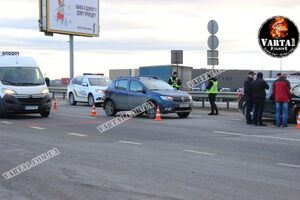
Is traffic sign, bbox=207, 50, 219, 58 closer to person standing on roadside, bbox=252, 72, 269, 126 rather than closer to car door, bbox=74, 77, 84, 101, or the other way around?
person standing on roadside, bbox=252, 72, 269, 126

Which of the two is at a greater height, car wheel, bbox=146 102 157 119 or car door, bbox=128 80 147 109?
car door, bbox=128 80 147 109

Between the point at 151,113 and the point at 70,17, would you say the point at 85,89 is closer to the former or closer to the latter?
the point at 151,113

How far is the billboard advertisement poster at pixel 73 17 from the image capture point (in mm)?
39094

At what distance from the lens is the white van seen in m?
18.9

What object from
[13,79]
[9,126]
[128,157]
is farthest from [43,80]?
[128,157]

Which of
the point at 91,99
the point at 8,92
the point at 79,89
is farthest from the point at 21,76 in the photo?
the point at 79,89

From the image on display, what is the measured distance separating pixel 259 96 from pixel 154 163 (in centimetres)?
835

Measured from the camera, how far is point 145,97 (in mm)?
19750

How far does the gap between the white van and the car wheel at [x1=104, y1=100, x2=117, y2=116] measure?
2.46m

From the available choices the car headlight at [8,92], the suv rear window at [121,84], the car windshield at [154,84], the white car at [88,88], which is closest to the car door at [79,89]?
the white car at [88,88]

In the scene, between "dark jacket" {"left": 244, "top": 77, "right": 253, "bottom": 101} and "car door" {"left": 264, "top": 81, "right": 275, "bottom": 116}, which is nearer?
"dark jacket" {"left": 244, "top": 77, "right": 253, "bottom": 101}

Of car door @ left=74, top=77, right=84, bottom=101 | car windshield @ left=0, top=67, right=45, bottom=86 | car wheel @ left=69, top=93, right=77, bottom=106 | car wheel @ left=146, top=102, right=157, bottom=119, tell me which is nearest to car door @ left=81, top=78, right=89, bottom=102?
car door @ left=74, top=77, right=84, bottom=101

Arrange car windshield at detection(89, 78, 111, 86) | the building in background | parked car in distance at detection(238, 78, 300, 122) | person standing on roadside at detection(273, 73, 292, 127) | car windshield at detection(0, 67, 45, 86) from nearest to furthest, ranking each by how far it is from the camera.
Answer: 1. person standing on roadside at detection(273, 73, 292, 127)
2. parked car in distance at detection(238, 78, 300, 122)
3. car windshield at detection(0, 67, 45, 86)
4. car windshield at detection(89, 78, 111, 86)
5. the building in background

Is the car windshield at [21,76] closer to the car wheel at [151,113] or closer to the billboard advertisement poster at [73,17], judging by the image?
the car wheel at [151,113]
